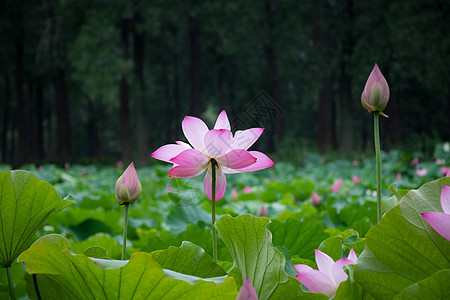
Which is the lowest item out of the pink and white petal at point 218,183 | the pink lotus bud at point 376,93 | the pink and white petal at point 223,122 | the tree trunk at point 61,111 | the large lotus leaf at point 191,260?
the tree trunk at point 61,111

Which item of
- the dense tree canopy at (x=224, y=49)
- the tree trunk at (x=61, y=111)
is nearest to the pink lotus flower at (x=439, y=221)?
the dense tree canopy at (x=224, y=49)

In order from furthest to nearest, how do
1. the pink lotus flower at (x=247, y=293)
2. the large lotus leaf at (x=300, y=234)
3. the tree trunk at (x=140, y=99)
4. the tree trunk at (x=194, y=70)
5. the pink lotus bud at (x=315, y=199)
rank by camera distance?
the tree trunk at (x=194, y=70) → the tree trunk at (x=140, y=99) → the pink lotus bud at (x=315, y=199) → the large lotus leaf at (x=300, y=234) → the pink lotus flower at (x=247, y=293)

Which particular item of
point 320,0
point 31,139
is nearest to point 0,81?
point 31,139

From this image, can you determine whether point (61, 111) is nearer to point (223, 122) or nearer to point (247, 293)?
point (223, 122)

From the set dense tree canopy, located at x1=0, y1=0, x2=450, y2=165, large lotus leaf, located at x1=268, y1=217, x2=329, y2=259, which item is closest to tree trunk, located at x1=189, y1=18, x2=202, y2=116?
dense tree canopy, located at x1=0, y1=0, x2=450, y2=165

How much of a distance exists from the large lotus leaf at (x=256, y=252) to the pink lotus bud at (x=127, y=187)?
209 millimetres

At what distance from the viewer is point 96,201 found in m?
2.71

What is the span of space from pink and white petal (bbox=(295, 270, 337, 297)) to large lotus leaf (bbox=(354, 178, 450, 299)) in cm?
9

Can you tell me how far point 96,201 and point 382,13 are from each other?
15.2 metres

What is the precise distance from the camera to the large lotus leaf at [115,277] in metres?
0.60

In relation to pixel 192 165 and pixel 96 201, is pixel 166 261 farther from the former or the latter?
pixel 96 201

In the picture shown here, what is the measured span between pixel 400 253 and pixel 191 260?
12.7 inches

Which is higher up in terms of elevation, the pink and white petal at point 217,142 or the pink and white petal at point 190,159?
the pink and white petal at point 217,142

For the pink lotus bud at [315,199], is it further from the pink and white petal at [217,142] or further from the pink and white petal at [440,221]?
the pink and white petal at [440,221]
